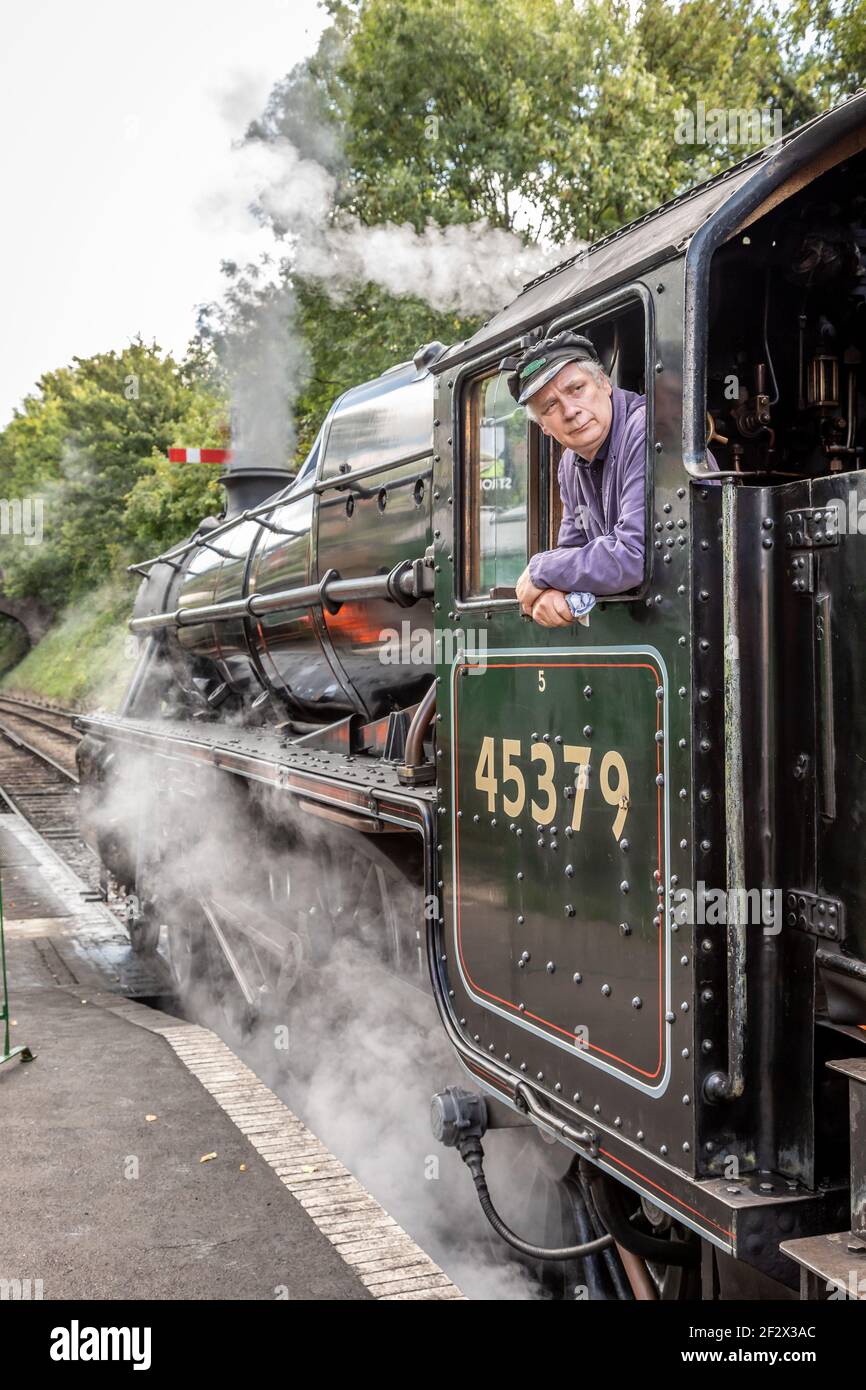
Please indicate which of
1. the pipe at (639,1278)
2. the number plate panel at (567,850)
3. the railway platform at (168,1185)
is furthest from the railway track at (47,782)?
the pipe at (639,1278)

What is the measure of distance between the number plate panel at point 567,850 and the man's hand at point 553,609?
0.31ft

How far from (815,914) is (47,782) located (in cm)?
1720

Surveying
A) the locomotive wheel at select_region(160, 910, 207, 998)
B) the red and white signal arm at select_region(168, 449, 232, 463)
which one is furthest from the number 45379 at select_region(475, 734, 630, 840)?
the red and white signal arm at select_region(168, 449, 232, 463)

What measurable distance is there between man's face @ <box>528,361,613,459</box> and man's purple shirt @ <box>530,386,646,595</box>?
0.03 metres

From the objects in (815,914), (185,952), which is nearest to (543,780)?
(815,914)

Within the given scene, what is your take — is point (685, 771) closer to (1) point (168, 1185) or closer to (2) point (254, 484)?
(1) point (168, 1185)

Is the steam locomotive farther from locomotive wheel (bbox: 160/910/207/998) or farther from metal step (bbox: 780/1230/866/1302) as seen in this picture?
locomotive wheel (bbox: 160/910/207/998)

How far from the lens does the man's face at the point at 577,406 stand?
243cm

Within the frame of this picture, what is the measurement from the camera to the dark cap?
2420 millimetres

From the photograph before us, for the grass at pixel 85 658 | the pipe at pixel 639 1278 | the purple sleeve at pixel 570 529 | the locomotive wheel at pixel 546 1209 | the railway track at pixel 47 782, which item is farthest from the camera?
the grass at pixel 85 658

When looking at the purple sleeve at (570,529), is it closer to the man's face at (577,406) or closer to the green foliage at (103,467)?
the man's face at (577,406)

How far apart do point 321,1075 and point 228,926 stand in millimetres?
1566
